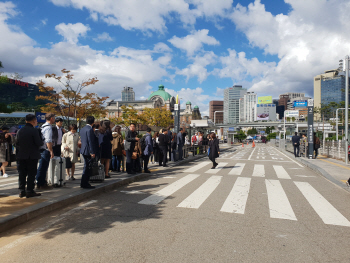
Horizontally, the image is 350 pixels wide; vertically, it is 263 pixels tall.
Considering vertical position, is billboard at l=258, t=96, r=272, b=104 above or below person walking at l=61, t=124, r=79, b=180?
above

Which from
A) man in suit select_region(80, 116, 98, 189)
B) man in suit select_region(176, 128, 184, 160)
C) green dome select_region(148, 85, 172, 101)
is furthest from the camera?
green dome select_region(148, 85, 172, 101)

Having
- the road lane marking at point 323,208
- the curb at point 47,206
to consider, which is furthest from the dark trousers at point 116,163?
the road lane marking at point 323,208

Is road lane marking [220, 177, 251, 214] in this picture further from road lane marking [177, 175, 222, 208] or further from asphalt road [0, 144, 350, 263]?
road lane marking [177, 175, 222, 208]

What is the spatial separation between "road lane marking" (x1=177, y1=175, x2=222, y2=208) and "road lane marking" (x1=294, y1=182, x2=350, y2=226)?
2.46m

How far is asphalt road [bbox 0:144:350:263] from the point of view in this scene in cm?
343

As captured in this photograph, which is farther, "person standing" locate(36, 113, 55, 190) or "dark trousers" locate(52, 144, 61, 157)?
"dark trousers" locate(52, 144, 61, 157)

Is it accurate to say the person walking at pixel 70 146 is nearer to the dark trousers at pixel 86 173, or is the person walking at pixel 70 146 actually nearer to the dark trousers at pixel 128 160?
the dark trousers at pixel 86 173

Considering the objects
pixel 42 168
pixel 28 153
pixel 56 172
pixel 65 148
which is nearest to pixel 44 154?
pixel 42 168

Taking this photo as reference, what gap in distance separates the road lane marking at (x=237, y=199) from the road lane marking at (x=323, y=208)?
151 centimetres

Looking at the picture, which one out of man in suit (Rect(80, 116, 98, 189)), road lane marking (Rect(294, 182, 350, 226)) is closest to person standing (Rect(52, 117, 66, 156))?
man in suit (Rect(80, 116, 98, 189))

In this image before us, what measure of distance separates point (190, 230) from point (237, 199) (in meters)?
2.53

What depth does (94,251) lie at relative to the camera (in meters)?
3.48

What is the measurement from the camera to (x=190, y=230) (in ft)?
14.1

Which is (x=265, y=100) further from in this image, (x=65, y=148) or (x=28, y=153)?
(x=28, y=153)
